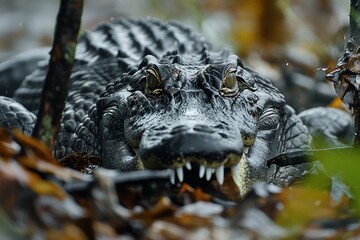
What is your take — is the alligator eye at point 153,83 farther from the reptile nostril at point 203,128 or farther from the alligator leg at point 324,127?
the alligator leg at point 324,127

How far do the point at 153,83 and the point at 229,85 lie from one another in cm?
40

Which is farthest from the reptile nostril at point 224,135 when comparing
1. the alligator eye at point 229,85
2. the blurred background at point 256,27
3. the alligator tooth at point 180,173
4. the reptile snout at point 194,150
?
the blurred background at point 256,27

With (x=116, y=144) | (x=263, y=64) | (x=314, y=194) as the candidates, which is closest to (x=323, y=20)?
(x=263, y=64)

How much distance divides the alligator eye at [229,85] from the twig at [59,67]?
4.25 feet

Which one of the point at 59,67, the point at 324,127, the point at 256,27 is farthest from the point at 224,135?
the point at 256,27

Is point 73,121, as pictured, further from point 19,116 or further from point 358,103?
point 358,103

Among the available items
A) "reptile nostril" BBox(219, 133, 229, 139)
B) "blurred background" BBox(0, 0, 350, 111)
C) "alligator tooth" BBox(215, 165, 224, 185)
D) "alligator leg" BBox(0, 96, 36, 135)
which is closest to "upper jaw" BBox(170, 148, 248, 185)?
"alligator tooth" BBox(215, 165, 224, 185)

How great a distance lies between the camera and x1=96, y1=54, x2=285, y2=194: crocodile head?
3.98 m

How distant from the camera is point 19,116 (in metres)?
6.19

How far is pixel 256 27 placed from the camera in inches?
445

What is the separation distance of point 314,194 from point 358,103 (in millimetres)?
1161

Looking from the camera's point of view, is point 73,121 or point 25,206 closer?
point 25,206

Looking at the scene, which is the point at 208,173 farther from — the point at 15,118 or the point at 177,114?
the point at 15,118

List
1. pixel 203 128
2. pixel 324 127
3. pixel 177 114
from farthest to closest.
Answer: pixel 324 127
pixel 177 114
pixel 203 128
